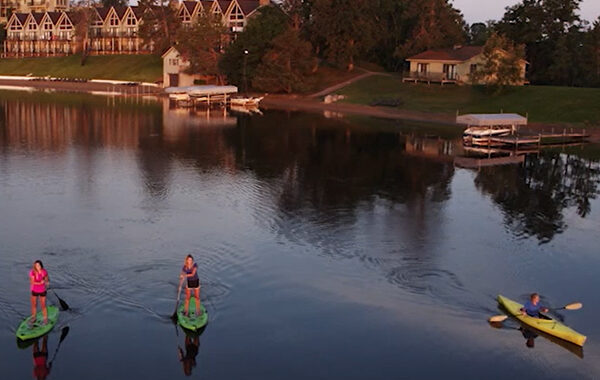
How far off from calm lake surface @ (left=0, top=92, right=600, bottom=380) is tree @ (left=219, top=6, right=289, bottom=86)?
58.6m

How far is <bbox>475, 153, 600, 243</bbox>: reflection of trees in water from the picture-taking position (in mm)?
38534

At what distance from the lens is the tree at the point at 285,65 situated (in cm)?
11081

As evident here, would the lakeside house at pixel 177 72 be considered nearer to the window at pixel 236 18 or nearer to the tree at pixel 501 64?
the window at pixel 236 18

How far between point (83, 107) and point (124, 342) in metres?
80.2

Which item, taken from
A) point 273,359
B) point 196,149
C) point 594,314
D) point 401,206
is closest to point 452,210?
point 401,206

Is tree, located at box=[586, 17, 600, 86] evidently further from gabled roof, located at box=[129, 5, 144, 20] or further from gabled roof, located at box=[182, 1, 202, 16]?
gabled roof, located at box=[129, 5, 144, 20]

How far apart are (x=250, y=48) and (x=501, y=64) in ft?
143

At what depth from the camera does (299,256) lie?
3112 centimetres

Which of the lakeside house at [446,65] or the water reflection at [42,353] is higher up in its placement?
the lakeside house at [446,65]

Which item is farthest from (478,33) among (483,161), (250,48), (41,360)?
(41,360)

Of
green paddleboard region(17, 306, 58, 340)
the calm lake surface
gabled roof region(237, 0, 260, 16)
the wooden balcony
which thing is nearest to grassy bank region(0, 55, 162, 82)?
gabled roof region(237, 0, 260, 16)

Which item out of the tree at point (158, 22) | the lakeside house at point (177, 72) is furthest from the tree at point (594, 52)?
the tree at point (158, 22)

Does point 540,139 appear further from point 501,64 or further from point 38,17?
point 38,17

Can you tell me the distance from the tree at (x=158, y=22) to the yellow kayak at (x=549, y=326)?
131764mm
